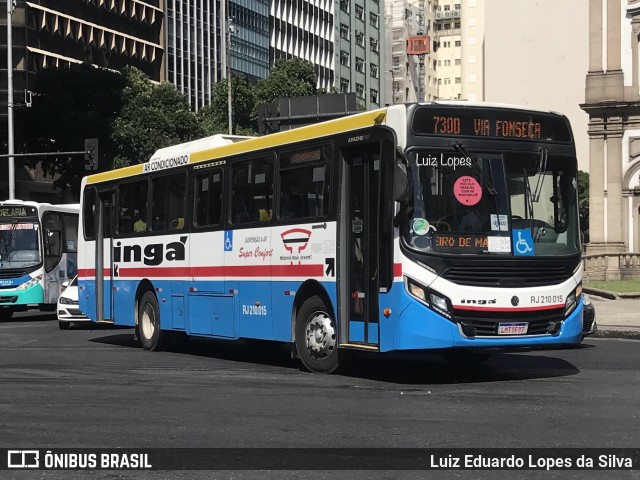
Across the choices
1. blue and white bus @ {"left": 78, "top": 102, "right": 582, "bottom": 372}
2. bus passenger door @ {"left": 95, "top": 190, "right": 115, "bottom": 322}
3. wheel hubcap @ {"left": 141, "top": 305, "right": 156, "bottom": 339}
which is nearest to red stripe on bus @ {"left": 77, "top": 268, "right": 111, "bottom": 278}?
bus passenger door @ {"left": 95, "top": 190, "right": 115, "bottom": 322}

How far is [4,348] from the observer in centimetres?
2222

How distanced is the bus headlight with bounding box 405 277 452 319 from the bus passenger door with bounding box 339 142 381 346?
22.7 inches

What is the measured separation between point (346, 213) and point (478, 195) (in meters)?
1.64

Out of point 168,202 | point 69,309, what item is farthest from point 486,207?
point 69,309

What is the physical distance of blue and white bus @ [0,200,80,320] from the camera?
34.7 metres

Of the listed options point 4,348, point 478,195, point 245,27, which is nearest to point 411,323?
point 478,195

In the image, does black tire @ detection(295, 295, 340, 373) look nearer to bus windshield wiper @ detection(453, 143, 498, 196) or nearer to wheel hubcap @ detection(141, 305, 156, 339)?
bus windshield wiper @ detection(453, 143, 498, 196)

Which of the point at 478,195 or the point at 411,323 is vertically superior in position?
the point at 478,195

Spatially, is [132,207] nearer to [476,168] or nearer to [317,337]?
[317,337]

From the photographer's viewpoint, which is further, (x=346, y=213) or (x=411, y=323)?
(x=346, y=213)

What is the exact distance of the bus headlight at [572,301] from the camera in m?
15.2

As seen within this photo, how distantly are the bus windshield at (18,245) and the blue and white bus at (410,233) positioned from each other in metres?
17.8

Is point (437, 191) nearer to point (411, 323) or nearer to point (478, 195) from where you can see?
point (478, 195)

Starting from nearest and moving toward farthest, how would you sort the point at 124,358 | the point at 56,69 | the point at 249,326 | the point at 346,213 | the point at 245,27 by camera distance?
the point at 346,213 < the point at 249,326 < the point at 124,358 < the point at 56,69 < the point at 245,27
